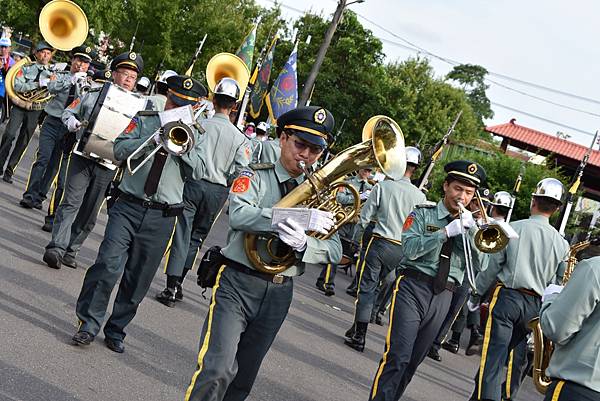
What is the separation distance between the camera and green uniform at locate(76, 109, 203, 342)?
271 inches

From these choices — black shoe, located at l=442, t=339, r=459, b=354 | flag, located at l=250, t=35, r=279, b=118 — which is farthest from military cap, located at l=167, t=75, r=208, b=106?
flag, located at l=250, t=35, r=279, b=118

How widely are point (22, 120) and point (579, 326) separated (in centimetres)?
1080

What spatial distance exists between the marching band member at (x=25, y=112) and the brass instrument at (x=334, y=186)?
28.9 feet

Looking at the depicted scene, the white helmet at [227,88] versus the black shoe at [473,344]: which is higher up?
the white helmet at [227,88]

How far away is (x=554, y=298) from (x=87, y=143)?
5.55 meters

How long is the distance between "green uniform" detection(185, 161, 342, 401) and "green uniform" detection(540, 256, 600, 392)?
1292mm

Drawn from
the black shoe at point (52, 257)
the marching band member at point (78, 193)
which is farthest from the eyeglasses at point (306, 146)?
the black shoe at point (52, 257)

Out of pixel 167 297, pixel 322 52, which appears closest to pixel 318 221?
pixel 167 297

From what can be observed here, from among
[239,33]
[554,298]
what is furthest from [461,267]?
[239,33]

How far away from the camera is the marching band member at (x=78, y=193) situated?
9359 mm

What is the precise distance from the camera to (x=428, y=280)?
22.2 ft

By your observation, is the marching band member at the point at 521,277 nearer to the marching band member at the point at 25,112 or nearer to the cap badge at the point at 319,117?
the cap badge at the point at 319,117

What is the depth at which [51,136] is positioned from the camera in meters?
12.3

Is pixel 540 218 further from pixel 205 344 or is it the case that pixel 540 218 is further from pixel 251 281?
pixel 205 344
